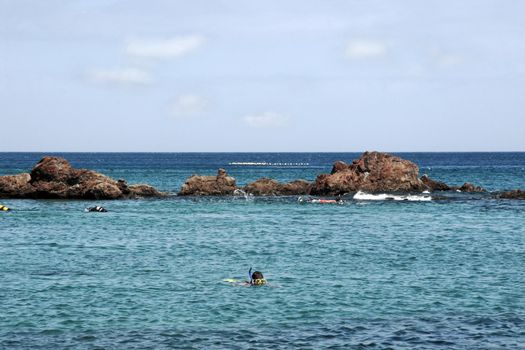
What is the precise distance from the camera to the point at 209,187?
8769 centimetres

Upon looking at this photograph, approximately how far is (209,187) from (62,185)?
686 inches

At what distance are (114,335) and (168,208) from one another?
46936mm

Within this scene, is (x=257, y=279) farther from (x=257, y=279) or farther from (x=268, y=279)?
(x=268, y=279)

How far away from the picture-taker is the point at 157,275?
1393 inches

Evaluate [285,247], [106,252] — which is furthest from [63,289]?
[285,247]

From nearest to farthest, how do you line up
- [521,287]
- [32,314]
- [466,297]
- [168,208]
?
[32,314], [466,297], [521,287], [168,208]

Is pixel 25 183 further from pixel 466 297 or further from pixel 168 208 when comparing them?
pixel 466 297

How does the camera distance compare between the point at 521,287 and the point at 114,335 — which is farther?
the point at 521,287

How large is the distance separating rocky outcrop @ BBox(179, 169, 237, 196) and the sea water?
24.7 metres

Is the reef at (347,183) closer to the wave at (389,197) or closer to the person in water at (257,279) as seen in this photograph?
the wave at (389,197)

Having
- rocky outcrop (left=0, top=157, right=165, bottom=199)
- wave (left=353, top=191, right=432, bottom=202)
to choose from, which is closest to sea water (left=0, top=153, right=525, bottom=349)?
wave (left=353, top=191, right=432, bottom=202)

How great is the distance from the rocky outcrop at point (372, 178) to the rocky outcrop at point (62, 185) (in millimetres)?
20403

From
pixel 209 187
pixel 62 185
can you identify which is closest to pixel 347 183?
pixel 209 187

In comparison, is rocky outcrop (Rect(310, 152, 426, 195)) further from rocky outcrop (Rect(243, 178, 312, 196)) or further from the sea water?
the sea water
